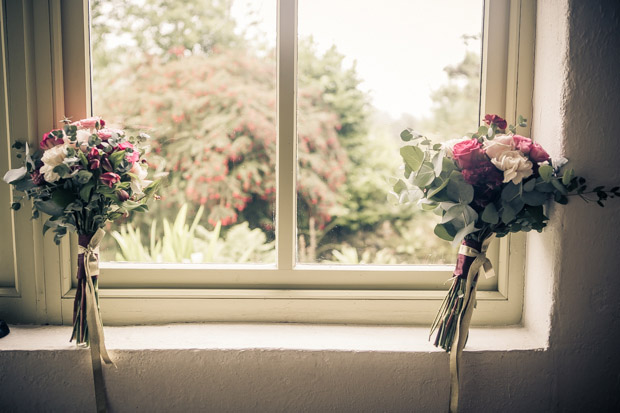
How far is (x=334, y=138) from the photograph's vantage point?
1.42 metres

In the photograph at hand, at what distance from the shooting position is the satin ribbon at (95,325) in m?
1.13

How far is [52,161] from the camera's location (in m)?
1.04

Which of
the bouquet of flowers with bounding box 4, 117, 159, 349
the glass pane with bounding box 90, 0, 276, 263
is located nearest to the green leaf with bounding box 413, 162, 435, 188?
the glass pane with bounding box 90, 0, 276, 263

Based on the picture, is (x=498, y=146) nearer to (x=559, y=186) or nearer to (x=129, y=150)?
(x=559, y=186)

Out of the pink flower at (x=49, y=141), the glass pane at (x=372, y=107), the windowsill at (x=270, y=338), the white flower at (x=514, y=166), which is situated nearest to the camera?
the white flower at (x=514, y=166)

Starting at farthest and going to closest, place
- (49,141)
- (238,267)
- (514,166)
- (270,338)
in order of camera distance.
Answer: (238,267) → (270,338) → (49,141) → (514,166)

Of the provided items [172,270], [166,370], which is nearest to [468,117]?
[172,270]

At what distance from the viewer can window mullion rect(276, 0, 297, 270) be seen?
50.8 inches

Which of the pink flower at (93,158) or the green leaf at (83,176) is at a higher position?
the pink flower at (93,158)

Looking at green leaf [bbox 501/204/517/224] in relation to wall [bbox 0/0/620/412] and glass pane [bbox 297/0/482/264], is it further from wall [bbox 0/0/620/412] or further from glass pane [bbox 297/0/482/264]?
glass pane [bbox 297/0/482/264]

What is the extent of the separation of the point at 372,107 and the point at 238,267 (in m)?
0.67

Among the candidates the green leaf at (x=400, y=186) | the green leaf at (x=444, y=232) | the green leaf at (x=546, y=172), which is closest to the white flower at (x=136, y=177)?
the green leaf at (x=400, y=186)

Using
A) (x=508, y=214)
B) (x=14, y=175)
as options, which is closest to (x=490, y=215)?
(x=508, y=214)

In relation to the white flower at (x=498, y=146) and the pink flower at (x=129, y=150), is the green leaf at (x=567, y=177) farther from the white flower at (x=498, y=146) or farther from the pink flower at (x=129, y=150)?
the pink flower at (x=129, y=150)
